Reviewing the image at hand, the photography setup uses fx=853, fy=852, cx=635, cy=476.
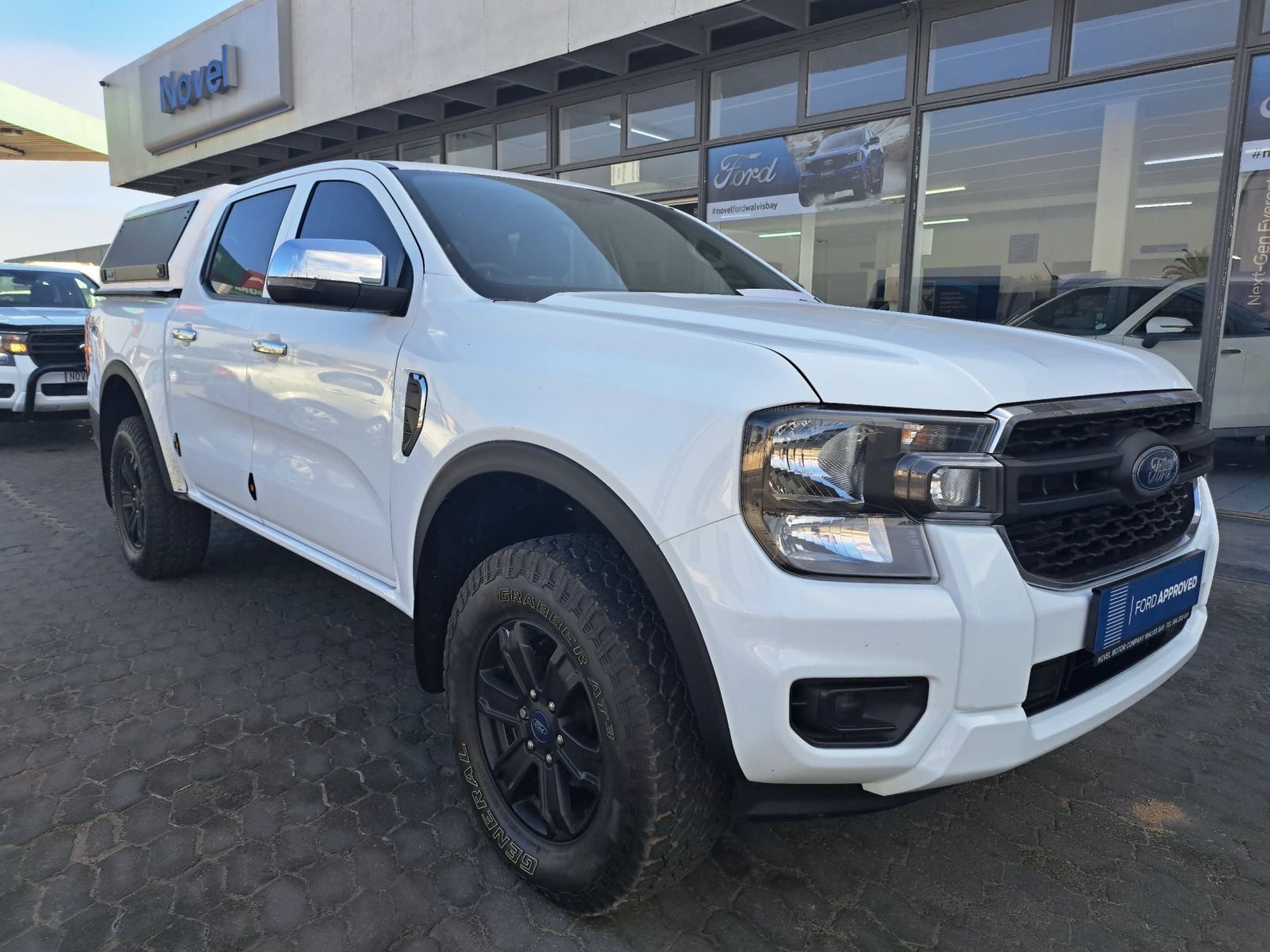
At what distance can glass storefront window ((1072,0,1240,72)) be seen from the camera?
20.9 ft

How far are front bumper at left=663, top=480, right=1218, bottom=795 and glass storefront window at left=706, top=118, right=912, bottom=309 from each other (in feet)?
23.9

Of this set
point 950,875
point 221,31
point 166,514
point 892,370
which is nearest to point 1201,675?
point 950,875

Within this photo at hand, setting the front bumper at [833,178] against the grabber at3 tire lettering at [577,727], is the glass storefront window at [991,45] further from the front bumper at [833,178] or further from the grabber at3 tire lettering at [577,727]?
the grabber at3 tire lettering at [577,727]

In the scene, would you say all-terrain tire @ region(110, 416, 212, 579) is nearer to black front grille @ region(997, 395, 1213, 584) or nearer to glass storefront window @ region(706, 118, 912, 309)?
black front grille @ region(997, 395, 1213, 584)

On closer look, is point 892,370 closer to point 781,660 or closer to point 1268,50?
point 781,660

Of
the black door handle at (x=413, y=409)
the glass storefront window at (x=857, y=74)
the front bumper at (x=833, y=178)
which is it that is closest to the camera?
the black door handle at (x=413, y=409)

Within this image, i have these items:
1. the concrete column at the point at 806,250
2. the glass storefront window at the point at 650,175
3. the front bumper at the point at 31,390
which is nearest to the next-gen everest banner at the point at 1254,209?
the concrete column at the point at 806,250

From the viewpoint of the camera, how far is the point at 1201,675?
3.29 metres

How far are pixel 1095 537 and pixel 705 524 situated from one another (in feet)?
2.82

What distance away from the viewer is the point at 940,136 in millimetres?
7812

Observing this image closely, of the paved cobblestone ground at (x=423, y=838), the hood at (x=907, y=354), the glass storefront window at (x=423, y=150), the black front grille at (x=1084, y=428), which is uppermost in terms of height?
the glass storefront window at (x=423, y=150)

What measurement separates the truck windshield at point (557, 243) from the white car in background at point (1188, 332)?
4.91 meters

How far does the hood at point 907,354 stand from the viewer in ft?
5.19

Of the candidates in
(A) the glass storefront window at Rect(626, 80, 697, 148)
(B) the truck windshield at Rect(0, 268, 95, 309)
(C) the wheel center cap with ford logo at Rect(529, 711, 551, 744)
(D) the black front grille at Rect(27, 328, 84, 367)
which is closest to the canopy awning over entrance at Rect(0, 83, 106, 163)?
(B) the truck windshield at Rect(0, 268, 95, 309)
